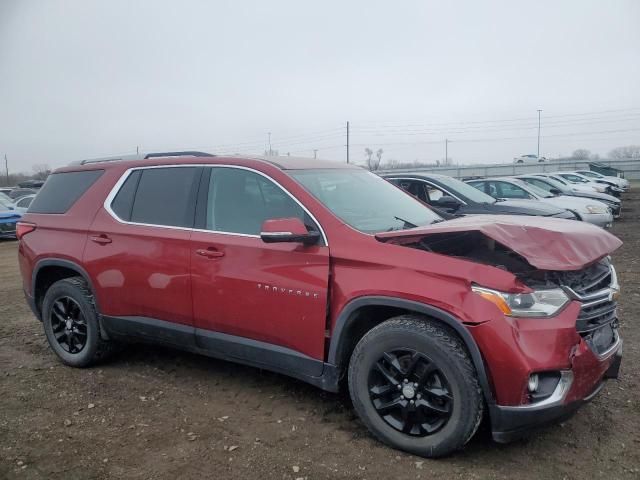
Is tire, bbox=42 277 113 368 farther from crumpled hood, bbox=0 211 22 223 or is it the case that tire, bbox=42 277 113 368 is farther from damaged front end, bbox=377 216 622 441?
crumpled hood, bbox=0 211 22 223

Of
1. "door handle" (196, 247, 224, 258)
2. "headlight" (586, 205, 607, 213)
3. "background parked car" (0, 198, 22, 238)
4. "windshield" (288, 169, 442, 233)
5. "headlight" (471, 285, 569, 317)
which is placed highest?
"windshield" (288, 169, 442, 233)

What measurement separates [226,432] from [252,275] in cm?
104

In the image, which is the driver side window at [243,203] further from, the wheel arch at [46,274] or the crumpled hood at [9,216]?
the crumpled hood at [9,216]

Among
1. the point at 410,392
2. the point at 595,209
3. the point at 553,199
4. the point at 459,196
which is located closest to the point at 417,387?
the point at 410,392

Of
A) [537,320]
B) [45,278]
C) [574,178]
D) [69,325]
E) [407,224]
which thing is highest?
[407,224]

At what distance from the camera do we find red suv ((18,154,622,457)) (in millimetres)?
2852

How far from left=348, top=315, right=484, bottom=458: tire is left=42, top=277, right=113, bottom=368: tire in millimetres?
2519

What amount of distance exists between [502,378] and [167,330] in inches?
99.0

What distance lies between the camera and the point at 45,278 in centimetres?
498

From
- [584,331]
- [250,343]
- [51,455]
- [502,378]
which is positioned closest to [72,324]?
[51,455]

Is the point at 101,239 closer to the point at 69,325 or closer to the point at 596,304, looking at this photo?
the point at 69,325

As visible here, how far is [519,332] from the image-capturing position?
2.78 m

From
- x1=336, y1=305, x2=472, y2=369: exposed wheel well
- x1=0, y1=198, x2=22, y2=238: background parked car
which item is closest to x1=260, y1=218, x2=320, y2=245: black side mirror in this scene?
x1=336, y1=305, x2=472, y2=369: exposed wheel well

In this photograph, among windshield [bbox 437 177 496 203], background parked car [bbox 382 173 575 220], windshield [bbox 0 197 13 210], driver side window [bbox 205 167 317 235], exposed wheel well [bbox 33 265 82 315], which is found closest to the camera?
driver side window [bbox 205 167 317 235]
